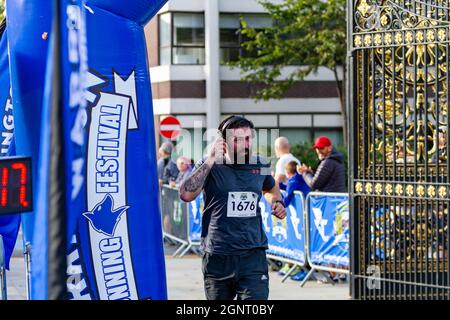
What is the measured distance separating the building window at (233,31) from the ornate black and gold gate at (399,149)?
2762cm

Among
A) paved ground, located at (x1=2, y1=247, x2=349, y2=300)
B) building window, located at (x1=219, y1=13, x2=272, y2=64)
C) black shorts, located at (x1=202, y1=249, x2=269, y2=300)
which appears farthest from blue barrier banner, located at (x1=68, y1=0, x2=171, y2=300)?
building window, located at (x1=219, y1=13, x2=272, y2=64)

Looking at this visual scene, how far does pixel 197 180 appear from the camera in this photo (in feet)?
23.4

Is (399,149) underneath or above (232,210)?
above

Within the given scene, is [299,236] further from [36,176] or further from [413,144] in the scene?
[36,176]

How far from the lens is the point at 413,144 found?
31.1 feet

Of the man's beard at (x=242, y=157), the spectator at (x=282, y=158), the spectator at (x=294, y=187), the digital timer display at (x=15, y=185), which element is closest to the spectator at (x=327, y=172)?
the spectator at (x=294, y=187)

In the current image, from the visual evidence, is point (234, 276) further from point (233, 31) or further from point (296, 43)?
point (233, 31)

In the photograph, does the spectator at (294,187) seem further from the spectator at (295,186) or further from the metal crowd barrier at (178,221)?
the metal crowd barrier at (178,221)

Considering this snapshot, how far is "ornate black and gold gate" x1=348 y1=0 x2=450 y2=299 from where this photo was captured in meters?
9.20

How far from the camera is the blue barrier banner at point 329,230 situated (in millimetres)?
11922

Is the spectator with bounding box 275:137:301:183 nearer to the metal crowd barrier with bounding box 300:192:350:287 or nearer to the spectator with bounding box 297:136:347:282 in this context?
the spectator with bounding box 297:136:347:282

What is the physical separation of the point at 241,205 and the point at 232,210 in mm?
76

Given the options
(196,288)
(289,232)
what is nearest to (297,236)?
(289,232)
